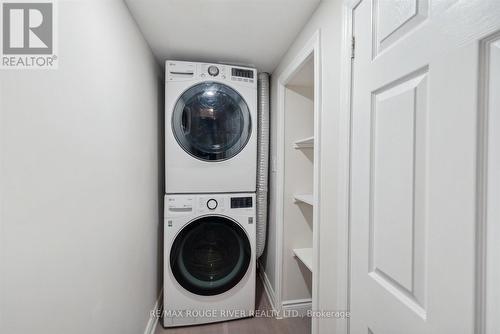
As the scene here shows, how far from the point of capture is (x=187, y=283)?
1729 millimetres

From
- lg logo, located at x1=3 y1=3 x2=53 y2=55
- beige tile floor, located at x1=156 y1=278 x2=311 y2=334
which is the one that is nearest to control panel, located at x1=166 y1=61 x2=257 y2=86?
lg logo, located at x1=3 y1=3 x2=53 y2=55

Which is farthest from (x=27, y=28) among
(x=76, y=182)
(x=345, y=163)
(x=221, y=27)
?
(x=345, y=163)

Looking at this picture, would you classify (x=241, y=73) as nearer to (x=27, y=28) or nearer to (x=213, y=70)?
(x=213, y=70)

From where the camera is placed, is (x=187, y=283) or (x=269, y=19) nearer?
(x=269, y=19)

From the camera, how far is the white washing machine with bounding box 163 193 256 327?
1.72 meters

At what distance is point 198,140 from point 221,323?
153 cm

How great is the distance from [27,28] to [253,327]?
2.15 m

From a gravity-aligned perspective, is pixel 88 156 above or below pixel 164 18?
Result: below

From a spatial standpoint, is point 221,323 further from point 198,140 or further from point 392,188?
point 392,188

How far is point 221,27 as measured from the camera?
4.60 ft

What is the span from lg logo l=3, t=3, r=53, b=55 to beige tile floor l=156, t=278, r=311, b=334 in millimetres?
1958

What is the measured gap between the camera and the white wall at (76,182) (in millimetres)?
564

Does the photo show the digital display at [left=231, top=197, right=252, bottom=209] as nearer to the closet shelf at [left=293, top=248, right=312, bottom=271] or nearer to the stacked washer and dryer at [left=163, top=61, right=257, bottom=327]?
the stacked washer and dryer at [left=163, top=61, right=257, bottom=327]

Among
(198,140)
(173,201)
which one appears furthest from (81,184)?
(198,140)
